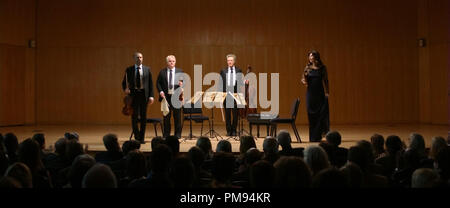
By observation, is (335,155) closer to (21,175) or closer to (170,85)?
(21,175)

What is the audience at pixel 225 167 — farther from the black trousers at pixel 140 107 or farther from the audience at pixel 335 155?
the black trousers at pixel 140 107

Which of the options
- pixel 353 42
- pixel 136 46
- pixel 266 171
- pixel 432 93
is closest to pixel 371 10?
pixel 353 42

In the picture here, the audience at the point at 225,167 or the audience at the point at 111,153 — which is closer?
the audience at the point at 225,167

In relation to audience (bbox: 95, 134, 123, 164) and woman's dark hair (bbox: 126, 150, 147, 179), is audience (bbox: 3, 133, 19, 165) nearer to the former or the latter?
audience (bbox: 95, 134, 123, 164)

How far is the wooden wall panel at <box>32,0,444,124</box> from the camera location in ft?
38.4

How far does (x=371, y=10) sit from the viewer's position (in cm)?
1184

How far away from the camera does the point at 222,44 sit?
11797 mm

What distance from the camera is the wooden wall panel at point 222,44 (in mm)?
11703

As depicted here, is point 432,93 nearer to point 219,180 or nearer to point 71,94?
point 71,94

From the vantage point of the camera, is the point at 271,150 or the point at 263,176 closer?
the point at 263,176

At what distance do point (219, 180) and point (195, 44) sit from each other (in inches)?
354

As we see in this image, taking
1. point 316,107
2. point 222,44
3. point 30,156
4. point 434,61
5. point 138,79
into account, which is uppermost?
point 222,44

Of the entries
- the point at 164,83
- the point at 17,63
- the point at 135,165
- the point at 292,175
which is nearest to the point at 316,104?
the point at 164,83

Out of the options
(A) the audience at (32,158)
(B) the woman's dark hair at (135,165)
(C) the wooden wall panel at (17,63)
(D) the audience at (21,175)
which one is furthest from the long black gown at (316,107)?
(C) the wooden wall panel at (17,63)
